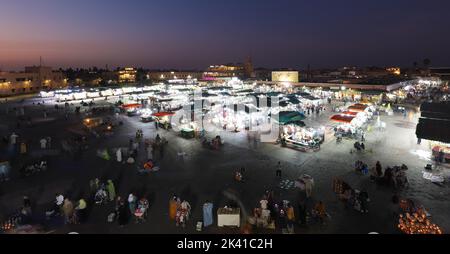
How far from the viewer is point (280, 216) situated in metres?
9.51

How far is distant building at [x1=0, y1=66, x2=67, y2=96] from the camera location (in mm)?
61906

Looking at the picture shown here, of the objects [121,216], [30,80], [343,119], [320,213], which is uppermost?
[30,80]

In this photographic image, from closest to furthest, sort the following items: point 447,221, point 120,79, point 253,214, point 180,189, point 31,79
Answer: point 447,221, point 253,214, point 180,189, point 31,79, point 120,79

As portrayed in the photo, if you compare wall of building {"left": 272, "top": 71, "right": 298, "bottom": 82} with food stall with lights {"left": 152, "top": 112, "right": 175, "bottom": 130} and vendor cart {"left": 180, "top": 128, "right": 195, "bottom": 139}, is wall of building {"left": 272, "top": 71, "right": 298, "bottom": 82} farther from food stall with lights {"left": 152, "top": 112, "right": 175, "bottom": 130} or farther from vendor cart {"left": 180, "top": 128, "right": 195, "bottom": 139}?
vendor cart {"left": 180, "top": 128, "right": 195, "bottom": 139}

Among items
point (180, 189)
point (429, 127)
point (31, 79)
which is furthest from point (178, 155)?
point (31, 79)

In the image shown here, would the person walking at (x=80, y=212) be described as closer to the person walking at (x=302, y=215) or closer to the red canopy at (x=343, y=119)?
the person walking at (x=302, y=215)

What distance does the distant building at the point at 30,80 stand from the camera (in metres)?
61.9

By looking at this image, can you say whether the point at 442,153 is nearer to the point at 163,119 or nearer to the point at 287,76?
the point at 163,119

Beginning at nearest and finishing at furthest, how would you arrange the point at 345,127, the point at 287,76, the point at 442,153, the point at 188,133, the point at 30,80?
the point at 442,153
the point at 345,127
the point at 188,133
the point at 287,76
the point at 30,80

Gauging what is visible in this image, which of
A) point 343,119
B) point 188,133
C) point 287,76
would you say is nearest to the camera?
point 343,119

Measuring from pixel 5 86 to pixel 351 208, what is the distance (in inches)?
3027

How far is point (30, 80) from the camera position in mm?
68688

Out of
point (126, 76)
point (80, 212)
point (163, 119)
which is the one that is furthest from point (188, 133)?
point (126, 76)
